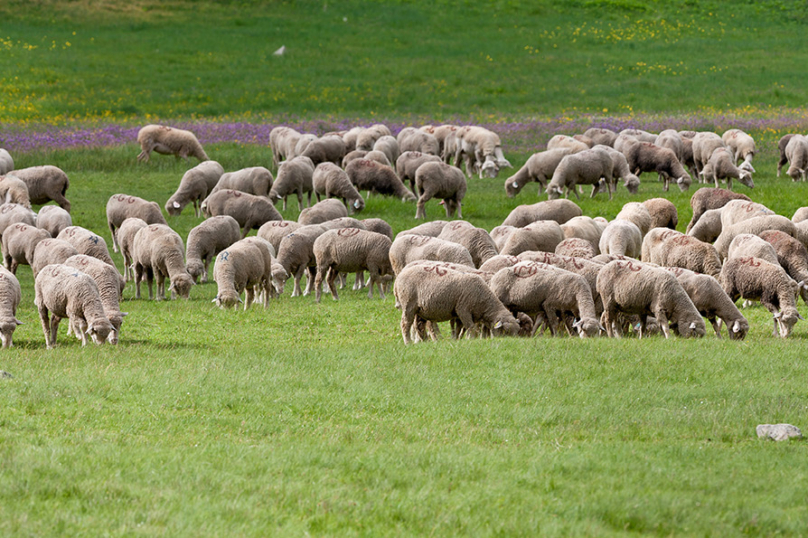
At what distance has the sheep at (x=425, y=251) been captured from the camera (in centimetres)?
1717

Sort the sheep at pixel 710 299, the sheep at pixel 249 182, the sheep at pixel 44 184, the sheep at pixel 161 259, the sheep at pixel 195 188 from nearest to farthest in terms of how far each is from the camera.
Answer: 1. the sheep at pixel 710 299
2. the sheep at pixel 161 259
3. the sheep at pixel 44 184
4. the sheep at pixel 195 188
5. the sheep at pixel 249 182

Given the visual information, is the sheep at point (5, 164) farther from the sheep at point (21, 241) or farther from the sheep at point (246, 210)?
the sheep at point (21, 241)

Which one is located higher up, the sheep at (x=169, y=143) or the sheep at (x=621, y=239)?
the sheep at (x=621, y=239)

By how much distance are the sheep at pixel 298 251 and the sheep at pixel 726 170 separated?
1605 centimetres

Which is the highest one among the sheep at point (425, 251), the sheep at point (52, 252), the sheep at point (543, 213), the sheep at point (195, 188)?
the sheep at point (425, 251)

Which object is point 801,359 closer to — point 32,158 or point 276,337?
point 276,337

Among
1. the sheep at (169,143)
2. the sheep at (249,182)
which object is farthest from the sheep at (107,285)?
the sheep at (169,143)

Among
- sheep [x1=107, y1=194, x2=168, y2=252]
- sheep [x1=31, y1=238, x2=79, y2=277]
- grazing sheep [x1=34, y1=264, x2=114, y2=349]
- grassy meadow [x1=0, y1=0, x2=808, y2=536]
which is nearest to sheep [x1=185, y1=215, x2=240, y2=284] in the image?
grassy meadow [x1=0, y1=0, x2=808, y2=536]

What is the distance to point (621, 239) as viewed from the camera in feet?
65.0

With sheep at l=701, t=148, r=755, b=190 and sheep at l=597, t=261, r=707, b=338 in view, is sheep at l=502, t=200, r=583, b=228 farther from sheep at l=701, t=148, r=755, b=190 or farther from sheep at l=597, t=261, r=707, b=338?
sheep at l=701, t=148, r=755, b=190

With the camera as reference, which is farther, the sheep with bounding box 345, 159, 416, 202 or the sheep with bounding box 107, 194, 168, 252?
the sheep with bounding box 345, 159, 416, 202

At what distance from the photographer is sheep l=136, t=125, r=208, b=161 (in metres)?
37.8

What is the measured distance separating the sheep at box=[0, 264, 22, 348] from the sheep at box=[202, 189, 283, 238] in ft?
34.1

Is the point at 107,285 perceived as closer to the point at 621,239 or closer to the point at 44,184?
the point at 621,239
